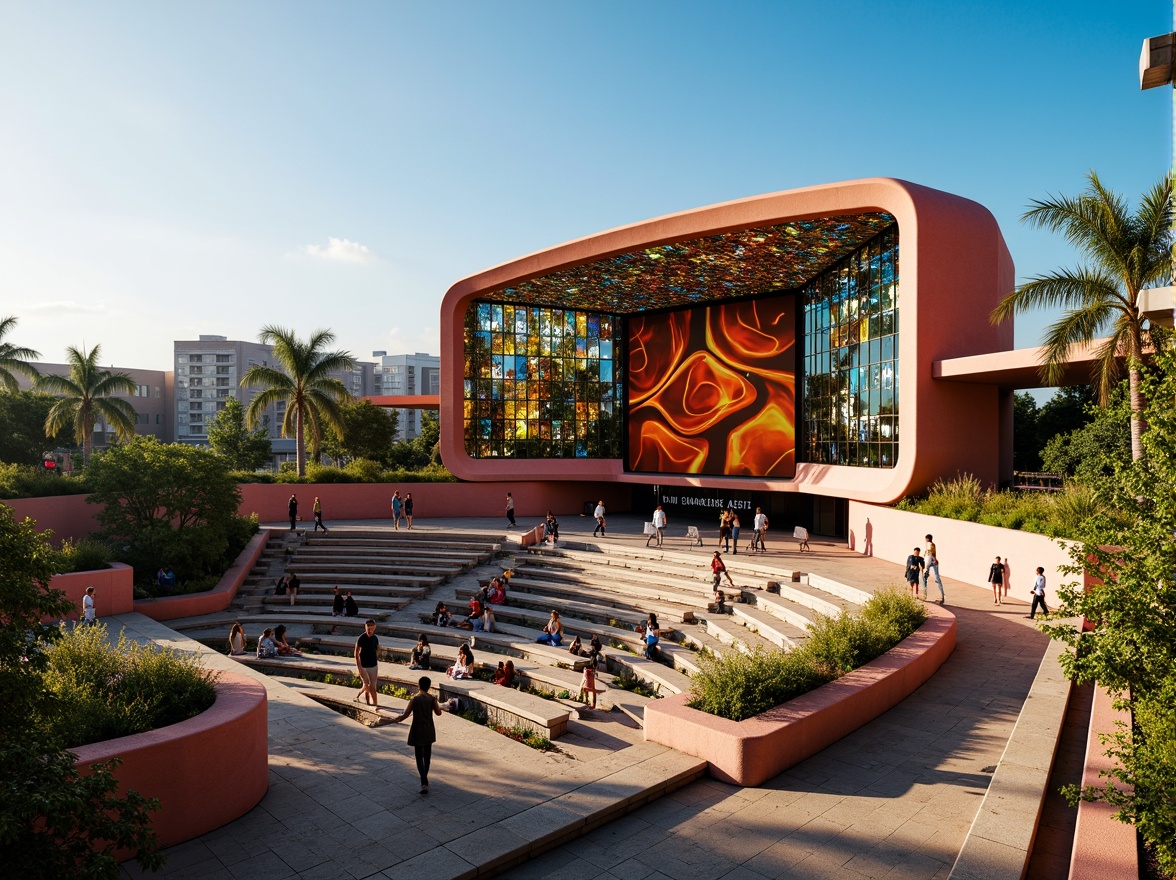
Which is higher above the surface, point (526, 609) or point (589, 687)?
point (589, 687)

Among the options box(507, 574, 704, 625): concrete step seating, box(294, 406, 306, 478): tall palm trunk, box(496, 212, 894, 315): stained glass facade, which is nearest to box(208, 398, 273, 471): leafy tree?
box(294, 406, 306, 478): tall palm trunk

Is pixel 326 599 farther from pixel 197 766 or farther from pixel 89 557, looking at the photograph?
pixel 197 766

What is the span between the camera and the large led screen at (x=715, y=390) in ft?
96.0

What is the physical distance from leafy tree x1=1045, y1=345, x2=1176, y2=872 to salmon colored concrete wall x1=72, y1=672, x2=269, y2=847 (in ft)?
26.8

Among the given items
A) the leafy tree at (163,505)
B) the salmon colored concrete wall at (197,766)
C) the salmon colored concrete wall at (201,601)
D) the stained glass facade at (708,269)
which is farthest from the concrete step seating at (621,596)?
the stained glass facade at (708,269)

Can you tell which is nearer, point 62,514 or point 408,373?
point 62,514

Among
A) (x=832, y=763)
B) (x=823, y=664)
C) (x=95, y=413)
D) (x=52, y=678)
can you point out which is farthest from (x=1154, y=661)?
(x=95, y=413)

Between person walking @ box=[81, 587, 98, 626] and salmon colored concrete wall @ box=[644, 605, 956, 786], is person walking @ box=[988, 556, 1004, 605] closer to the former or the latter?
salmon colored concrete wall @ box=[644, 605, 956, 786]

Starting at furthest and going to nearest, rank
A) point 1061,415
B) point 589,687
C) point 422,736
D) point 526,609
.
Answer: point 1061,415
point 526,609
point 589,687
point 422,736

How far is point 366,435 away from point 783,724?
48105 millimetres

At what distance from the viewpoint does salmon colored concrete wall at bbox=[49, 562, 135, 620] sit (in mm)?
17812

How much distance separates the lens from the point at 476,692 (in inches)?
516

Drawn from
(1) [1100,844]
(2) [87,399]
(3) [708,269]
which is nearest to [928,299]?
(3) [708,269]

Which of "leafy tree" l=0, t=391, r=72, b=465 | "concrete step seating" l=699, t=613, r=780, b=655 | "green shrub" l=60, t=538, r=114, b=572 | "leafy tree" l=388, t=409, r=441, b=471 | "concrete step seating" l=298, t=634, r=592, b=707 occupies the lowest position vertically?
"concrete step seating" l=298, t=634, r=592, b=707
